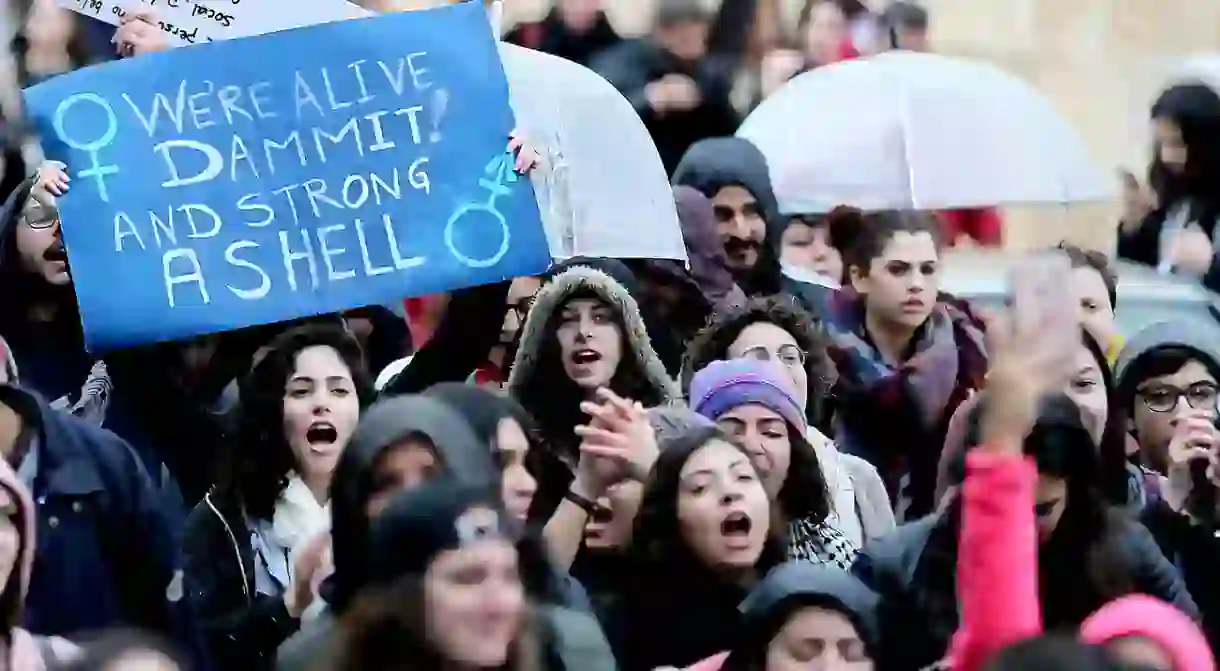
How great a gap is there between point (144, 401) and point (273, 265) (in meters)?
0.39

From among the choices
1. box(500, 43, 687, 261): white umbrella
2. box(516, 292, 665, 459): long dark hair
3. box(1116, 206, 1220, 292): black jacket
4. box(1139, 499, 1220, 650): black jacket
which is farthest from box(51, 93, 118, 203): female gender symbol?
box(1116, 206, 1220, 292): black jacket

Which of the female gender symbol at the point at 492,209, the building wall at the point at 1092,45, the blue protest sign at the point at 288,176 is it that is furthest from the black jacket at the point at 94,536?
the building wall at the point at 1092,45

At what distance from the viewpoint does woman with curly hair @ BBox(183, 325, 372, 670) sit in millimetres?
5672

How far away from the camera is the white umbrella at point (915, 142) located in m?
7.86

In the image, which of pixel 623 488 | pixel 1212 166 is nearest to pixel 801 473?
pixel 623 488

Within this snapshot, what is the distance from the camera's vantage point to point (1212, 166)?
338 inches

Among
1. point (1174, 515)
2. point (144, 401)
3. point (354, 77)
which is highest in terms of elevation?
point (354, 77)

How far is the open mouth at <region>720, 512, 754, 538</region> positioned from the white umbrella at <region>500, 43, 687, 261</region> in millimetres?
1575

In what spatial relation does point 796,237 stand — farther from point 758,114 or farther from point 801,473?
point 801,473

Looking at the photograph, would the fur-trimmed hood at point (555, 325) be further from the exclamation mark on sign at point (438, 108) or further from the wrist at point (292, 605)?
the wrist at point (292, 605)

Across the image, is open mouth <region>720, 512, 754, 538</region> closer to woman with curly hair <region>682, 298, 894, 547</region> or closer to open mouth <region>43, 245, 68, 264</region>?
woman with curly hair <region>682, 298, 894, 547</region>

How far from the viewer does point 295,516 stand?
230 inches

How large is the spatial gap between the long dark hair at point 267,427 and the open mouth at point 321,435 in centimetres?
5

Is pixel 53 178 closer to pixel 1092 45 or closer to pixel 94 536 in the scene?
pixel 94 536
